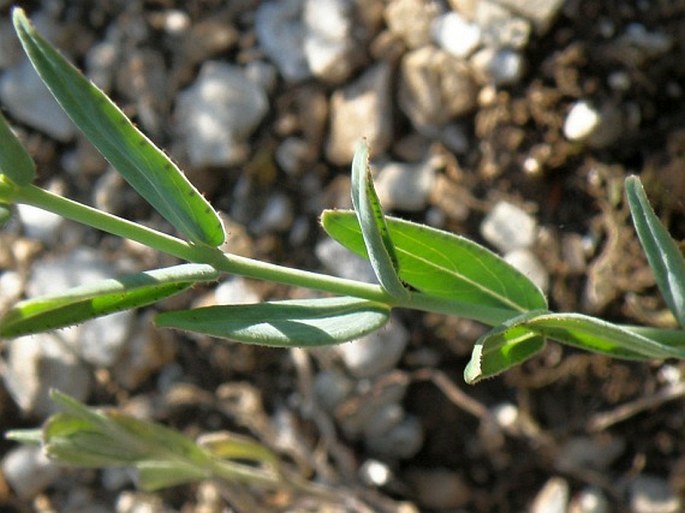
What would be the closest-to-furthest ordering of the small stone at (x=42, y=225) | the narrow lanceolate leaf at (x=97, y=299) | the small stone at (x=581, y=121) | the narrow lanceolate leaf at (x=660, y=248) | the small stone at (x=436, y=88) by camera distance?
the narrow lanceolate leaf at (x=97, y=299) < the narrow lanceolate leaf at (x=660, y=248) < the small stone at (x=581, y=121) < the small stone at (x=436, y=88) < the small stone at (x=42, y=225)

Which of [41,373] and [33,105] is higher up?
[33,105]

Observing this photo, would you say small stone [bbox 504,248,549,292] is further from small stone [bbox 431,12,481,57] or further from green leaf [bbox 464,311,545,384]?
green leaf [bbox 464,311,545,384]

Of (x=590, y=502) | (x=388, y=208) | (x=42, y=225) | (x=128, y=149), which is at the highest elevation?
(x=128, y=149)

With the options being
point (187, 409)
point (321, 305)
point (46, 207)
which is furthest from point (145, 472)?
point (46, 207)

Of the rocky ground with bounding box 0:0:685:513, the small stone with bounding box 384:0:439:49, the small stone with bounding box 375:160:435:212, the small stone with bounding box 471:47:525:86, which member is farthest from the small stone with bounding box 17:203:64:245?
the small stone with bounding box 471:47:525:86

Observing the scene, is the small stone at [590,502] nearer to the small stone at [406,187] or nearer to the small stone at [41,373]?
the small stone at [406,187]

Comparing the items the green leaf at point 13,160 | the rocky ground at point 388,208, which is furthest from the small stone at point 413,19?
the green leaf at point 13,160

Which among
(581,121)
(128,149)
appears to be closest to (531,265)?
(581,121)

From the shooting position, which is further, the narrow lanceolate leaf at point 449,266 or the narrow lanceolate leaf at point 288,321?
the narrow lanceolate leaf at point 449,266

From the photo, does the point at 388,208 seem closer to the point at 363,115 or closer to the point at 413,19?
the point at 363,115
